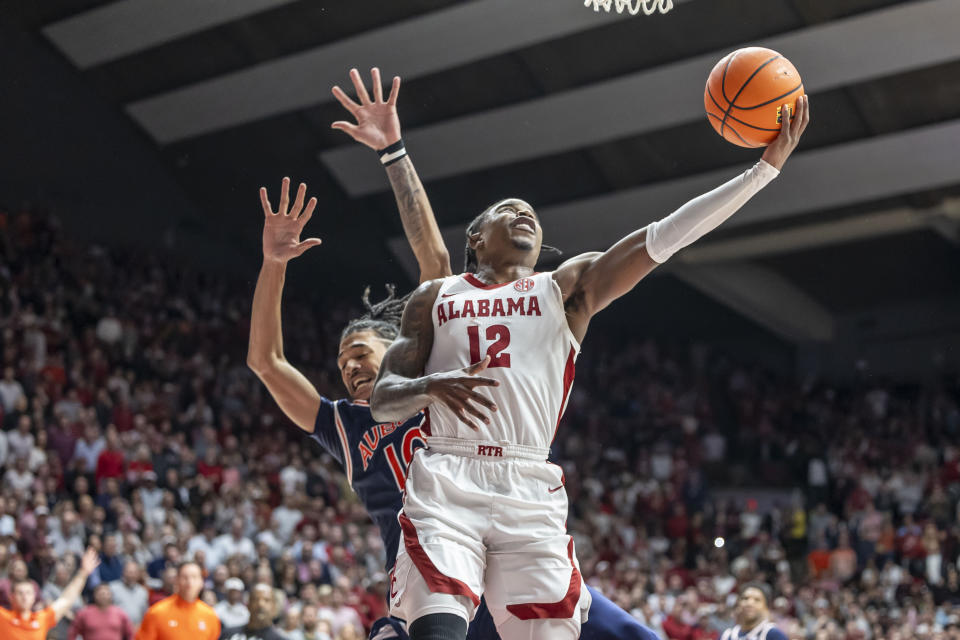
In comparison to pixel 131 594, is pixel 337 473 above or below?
above

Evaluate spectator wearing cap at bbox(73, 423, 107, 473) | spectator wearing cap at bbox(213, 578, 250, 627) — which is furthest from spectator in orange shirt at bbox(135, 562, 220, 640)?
spectator wearing cap at bbox(73, 423, 107, 473)

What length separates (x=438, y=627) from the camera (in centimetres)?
317

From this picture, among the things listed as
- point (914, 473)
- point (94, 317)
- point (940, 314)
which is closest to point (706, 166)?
point (914, 473)

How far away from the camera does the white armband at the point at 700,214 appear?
345 centimetres

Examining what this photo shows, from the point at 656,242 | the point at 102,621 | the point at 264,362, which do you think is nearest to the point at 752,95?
the point at 656,242

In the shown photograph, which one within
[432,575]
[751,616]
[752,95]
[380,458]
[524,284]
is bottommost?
[751,616]

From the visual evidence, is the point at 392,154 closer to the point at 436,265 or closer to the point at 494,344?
the point at 436,265

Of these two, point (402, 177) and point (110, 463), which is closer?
point (402, 177)

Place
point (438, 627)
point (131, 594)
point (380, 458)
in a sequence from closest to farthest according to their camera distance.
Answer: point (438, 627) < point (380, 458) < point (131, 594)

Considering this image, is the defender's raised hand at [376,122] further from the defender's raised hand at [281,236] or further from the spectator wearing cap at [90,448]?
the spectator wearing cap at [90,448]

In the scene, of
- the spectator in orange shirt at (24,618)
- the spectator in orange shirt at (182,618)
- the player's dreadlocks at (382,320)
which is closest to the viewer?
the player's dreadlocks at (382,320)

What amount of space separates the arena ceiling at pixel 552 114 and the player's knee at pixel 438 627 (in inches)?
549

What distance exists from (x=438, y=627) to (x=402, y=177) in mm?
1949

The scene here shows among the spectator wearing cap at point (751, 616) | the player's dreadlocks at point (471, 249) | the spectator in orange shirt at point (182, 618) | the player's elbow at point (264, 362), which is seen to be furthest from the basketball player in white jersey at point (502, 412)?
the spectator in orange shirt at point (182, 618)
